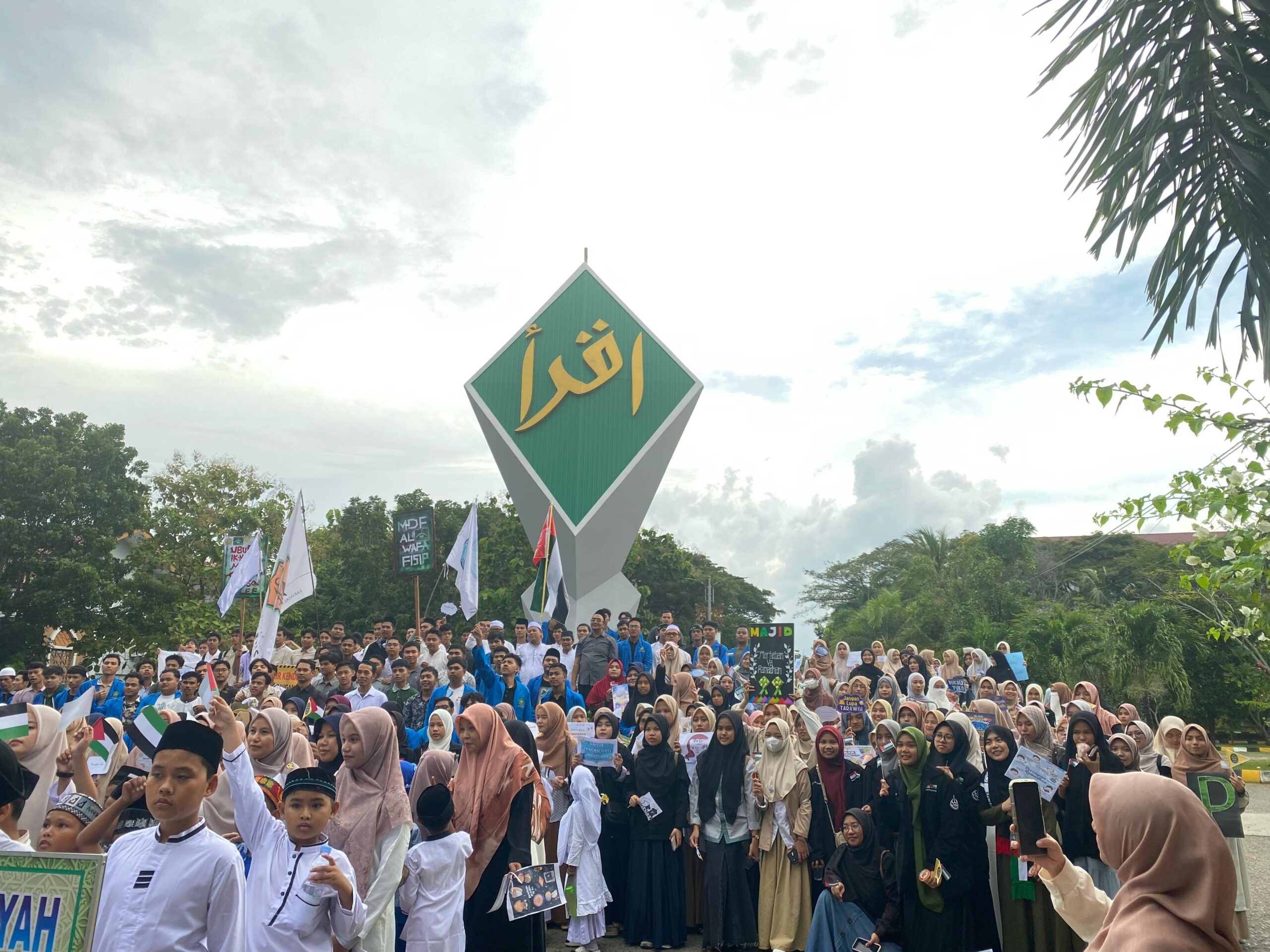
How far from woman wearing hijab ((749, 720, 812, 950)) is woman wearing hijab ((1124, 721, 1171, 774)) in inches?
95.4

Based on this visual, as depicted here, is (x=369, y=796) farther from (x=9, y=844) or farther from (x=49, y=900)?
(x=49, y=900)

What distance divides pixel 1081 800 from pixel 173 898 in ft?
15.8

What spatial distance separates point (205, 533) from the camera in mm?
23047

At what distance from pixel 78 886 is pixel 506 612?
2409cm

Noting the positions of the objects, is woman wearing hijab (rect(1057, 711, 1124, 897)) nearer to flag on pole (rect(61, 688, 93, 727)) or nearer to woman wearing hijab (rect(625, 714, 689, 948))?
woman wearing hijab (rect(625, 714, 689, 948))

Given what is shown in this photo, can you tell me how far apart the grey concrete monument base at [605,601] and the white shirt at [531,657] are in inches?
173

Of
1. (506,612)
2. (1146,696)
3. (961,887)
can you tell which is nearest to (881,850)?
(961,887)

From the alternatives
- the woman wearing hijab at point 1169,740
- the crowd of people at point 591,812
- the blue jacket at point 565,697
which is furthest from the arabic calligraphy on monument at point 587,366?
the woman wearing hijab at point 1169,740

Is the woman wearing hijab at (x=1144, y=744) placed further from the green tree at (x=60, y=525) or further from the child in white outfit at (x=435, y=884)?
the green tree at (x=60, y=525)

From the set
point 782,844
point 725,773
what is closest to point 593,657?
point 725,773

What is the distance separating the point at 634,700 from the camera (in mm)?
7852

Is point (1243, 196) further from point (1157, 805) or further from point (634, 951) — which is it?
point (634, 951)

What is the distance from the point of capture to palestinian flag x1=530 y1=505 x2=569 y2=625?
11.5m

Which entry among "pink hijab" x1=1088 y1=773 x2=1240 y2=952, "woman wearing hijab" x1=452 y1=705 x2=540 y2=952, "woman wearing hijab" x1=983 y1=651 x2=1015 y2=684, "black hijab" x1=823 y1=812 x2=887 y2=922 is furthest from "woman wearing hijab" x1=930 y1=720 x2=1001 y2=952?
"woman wearing hijab" x1=983 y1=651 x2=1015 y2=684
